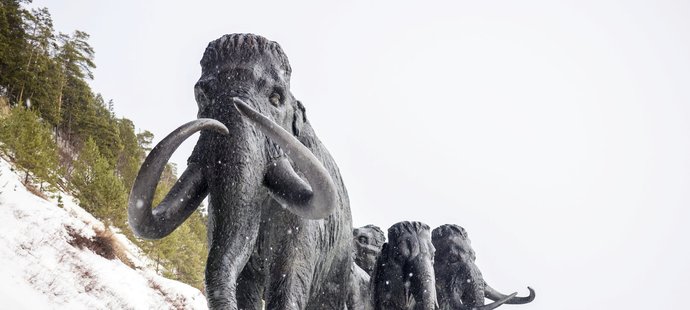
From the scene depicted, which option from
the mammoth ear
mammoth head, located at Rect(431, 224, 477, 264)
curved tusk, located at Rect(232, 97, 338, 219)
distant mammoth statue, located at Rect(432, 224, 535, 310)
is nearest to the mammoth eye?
the mammoth ear

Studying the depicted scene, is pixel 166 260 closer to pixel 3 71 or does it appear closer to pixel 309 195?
pixel 3 71

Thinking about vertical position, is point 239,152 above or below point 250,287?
above

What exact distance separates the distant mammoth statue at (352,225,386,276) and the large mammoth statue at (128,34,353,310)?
1678 millimetres

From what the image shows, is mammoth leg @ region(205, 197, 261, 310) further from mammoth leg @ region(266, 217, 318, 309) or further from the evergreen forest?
the evergreen forest

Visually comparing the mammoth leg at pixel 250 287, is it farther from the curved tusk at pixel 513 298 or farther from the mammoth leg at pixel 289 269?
the curved tusk at pixel 513 298

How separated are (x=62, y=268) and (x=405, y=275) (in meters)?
15.8

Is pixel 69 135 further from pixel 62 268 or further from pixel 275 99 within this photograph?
pixel 275 99

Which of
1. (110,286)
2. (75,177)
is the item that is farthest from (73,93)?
(110,286)

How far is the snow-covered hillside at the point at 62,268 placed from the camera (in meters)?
14.2

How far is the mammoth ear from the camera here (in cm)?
308

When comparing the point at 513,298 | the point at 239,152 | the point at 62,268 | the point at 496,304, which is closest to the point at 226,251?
the point at 239,152

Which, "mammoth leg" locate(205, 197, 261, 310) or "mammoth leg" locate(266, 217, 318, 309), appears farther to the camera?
"mammoth leg" locate(266, 217, 318, 309)

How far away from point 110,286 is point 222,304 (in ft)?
59.8

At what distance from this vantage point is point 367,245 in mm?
4961
